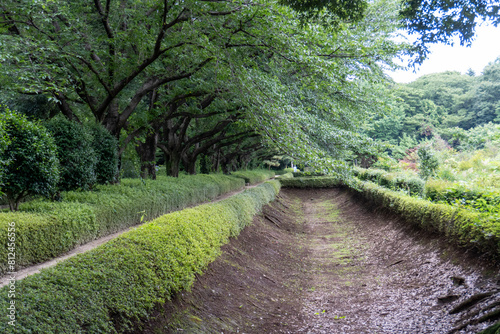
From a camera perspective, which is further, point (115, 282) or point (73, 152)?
point (73, 152)

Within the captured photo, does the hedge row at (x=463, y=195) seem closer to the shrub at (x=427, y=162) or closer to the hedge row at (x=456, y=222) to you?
the hedge row at (x=456, y=222)

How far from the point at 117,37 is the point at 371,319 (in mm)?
7985

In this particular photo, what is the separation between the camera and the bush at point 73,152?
751 cm

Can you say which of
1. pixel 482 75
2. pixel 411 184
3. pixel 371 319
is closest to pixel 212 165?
pixel 411 184

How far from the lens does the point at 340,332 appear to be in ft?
17.3

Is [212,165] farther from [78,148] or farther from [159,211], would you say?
[78,148]

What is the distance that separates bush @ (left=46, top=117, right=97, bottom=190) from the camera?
7.51 metres

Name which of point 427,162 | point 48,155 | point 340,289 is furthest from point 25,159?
point 427,162

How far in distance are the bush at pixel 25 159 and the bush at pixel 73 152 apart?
0.89m

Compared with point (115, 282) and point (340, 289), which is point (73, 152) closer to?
point (115, 282)

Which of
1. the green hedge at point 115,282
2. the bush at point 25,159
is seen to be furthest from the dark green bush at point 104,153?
the green hedge at point 115,282

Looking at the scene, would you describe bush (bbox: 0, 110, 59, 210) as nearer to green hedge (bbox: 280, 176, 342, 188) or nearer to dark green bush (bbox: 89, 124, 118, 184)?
dark green bush (bbox: 89, 124, 118, 184)

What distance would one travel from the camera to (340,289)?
23.9 feet

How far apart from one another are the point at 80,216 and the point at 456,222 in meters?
7.11
